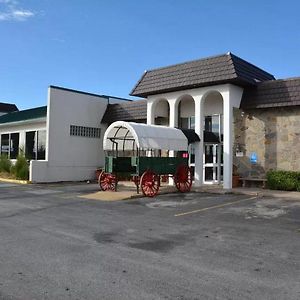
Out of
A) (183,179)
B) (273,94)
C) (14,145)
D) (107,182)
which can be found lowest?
(107,182)

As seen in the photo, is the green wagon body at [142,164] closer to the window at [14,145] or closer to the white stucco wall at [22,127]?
the white stucco wall at [22,127]

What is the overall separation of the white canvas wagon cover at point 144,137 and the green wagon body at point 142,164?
0.49m

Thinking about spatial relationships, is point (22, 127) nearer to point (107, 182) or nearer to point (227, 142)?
point (107, 182)

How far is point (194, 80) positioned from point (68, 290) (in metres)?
15.8

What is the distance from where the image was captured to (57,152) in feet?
79.1

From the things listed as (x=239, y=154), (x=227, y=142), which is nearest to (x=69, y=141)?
(x=227, y=142)

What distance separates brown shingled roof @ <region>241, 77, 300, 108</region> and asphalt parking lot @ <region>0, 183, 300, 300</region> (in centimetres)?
588

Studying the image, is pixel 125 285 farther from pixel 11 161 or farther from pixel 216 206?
pixel 11 161

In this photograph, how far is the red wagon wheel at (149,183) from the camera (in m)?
16.4

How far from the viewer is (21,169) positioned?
78.1 feet

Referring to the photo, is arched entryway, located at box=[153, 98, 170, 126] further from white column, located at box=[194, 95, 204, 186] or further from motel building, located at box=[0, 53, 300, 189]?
white column, located at box=[194, 95, 204, 186]

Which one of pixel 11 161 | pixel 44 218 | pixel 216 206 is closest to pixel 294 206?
pixel 216 206

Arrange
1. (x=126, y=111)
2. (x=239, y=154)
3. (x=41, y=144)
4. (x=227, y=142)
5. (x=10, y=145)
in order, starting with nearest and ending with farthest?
(x=227, y=142) → (x=239, y=154) → (x=41, y=144) → (x=126, y=111) → (x=10, y=145)

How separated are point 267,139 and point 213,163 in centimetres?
354
